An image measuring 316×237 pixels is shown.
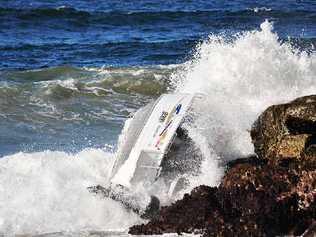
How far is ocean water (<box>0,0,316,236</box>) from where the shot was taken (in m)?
9.73

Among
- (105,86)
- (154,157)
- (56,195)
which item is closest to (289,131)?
(154,157)

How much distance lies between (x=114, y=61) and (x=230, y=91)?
13893 millimetres

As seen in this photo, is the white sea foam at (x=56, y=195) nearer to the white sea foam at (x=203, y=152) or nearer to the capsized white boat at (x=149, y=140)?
the white sea foam at (x=203, y=152)

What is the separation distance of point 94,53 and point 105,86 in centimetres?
623

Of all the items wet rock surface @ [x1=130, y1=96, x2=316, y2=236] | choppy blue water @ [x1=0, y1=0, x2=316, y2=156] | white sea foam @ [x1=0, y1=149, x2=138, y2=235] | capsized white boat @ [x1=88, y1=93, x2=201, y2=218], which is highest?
wet rock surface @ [x1=130, y1=96, x2=316, y2=236]

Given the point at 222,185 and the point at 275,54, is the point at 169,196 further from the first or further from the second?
the point at 275,54

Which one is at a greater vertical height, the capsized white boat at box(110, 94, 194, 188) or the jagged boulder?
the jagged boulder

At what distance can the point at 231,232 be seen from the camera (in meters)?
7.84

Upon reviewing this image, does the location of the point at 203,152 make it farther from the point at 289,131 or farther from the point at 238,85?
the point at 238,85

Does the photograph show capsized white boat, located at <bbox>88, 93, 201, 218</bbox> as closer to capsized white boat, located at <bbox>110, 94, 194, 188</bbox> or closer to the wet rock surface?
capsized white boat, located at <bbox>110, 94, 194, 188</bbox>

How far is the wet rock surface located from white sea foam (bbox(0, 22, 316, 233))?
0.67 metres

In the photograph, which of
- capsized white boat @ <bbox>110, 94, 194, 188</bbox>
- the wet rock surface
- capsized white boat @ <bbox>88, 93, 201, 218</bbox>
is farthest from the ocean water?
the wet rock surface

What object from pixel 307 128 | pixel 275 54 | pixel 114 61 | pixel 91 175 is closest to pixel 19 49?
pixel 114 61

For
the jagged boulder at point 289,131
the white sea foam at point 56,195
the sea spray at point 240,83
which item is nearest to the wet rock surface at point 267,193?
the jagged boulder at point 289,131
